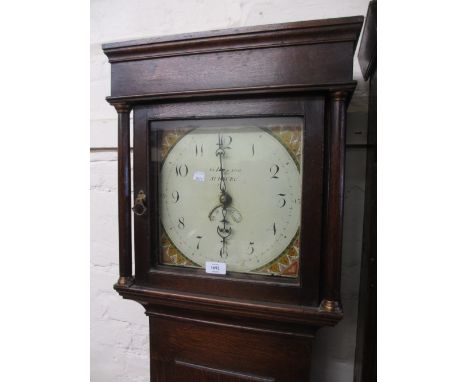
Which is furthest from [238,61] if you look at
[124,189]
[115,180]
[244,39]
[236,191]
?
[115,180]

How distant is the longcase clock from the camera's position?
524 millimetres

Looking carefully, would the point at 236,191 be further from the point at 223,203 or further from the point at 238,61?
the point at 238,61

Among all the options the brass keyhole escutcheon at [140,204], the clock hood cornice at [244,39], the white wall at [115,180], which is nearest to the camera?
the clock hood cornice at [244,39]

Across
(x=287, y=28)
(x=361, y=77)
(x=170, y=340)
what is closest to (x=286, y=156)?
(x=287, y=28)

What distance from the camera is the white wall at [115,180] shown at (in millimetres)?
736

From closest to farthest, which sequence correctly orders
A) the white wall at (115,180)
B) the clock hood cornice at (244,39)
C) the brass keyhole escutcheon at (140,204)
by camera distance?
the clock hood cornice at (244,39) < the brass keyhole escutcheon at (140,204) < the white wall at (115,180)

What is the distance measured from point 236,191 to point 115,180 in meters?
0.50

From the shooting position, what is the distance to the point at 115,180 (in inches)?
36.4

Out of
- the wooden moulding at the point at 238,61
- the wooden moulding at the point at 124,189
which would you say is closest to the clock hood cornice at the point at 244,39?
the wooden moulding at the point at 238,61

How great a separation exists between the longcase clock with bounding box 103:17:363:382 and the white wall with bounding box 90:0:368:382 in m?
0.23

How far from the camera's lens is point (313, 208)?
1.76 feet

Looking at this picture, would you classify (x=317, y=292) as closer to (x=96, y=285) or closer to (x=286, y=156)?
(x=286, y=156)

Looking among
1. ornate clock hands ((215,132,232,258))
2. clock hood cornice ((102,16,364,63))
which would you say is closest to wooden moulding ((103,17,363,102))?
clock hood cornice ((102,16,364,63))

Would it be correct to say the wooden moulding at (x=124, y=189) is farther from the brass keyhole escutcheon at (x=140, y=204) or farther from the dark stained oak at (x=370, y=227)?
the dark stained oak at (x=370, y=227)
